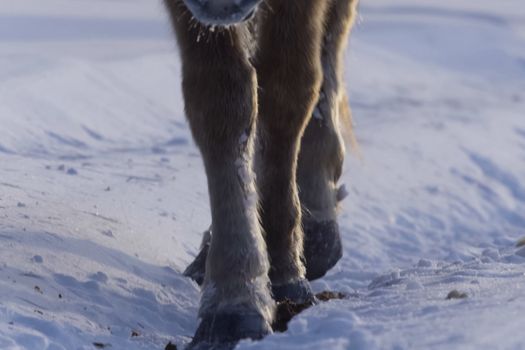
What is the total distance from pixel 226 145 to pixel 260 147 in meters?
0.52

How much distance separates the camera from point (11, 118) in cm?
736

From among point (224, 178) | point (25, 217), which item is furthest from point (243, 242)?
point (25, 217)

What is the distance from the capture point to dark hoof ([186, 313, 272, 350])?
13.6 feet

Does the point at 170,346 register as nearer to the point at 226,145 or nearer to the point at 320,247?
the point at 226,145

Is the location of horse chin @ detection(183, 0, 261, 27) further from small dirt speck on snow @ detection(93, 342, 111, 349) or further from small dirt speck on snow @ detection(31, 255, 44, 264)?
small dirt speck on snow @ detection(31, 255, 44, 264)

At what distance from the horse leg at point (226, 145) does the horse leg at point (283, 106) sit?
1.30ft

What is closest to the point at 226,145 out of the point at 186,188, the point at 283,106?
the point at 283,106

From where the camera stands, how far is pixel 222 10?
369 cm

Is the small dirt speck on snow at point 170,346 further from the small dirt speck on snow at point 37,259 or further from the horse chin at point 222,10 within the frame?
the horse chin at point 222,10

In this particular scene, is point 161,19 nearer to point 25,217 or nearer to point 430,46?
point 430,46

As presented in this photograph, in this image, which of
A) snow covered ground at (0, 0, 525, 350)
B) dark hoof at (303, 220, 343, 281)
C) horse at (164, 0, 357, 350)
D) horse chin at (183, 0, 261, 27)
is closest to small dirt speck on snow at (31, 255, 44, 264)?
snow covered ground at (0, 0, 525, 350)

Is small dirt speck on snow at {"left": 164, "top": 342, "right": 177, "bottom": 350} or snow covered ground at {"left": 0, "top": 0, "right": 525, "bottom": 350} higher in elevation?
small dirt speck on snow at {"left": 164, "top": 342, "right": 177, "bottom": 350}

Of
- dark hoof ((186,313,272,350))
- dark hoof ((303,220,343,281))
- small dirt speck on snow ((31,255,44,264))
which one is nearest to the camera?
dark hoof ((186,313,272,350))

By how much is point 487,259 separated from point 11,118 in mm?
3002
